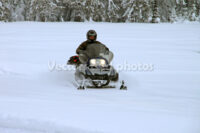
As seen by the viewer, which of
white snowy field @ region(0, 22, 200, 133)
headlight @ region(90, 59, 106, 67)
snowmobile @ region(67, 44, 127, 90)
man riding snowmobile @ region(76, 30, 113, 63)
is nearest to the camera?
white snowy field @ region(0, 22, 200, 133)

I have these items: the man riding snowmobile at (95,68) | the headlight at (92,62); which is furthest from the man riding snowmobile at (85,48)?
the headlight at (92,62)

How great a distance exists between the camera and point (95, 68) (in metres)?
7.40

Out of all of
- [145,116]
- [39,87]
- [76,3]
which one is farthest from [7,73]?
[76,3]

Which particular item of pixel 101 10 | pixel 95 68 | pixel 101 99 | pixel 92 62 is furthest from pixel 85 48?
pixel 101 10

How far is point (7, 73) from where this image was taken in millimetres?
9062

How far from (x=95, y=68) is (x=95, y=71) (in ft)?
0.32

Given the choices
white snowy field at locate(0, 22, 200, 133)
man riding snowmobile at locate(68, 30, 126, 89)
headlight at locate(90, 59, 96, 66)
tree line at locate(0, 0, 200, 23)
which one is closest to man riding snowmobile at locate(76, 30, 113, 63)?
man riding snowmobile at locate(68, 30, 126, 89)

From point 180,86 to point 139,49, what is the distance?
7736 mm

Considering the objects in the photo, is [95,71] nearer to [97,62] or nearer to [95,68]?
[95,68]

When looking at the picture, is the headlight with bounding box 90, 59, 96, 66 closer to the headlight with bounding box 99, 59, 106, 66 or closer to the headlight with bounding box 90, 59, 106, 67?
the headlight with bounding box 90, 59, 106, 67

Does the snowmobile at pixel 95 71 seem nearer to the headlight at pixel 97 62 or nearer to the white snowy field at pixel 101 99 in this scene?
the headlight at pixel 97 62

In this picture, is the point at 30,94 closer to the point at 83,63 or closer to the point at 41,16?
the point at 83,63

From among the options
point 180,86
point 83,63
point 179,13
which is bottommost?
point 180,86

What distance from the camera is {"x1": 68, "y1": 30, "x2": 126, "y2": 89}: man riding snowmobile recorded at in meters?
7.34
